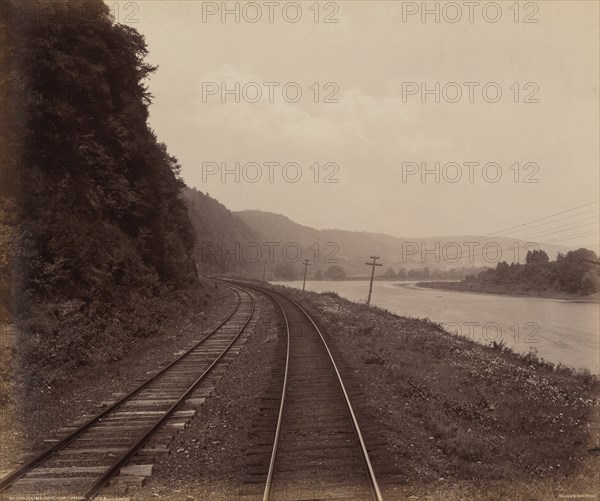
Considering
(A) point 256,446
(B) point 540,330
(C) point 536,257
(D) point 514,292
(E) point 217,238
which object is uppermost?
(E) point 217,238

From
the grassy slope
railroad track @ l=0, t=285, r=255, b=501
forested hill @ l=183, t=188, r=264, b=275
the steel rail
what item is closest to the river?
the grassy slope

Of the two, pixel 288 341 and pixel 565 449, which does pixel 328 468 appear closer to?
pixel 565 449

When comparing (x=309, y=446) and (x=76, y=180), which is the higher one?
(x=76, y=180)

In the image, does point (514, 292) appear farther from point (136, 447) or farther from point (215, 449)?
point (136, 447)

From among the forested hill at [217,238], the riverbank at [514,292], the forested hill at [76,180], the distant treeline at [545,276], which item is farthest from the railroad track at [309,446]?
the riverbank at [514,292]

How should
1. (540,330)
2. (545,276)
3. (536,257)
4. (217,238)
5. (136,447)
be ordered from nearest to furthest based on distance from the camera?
(136,447)
(540,330)
(545,276)
(536,257)
(217,238)

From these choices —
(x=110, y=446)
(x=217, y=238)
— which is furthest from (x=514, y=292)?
(x=217, y=238)

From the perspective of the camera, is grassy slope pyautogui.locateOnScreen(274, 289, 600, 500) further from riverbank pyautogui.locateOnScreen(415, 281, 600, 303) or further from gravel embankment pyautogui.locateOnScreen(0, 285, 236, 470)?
riverbank pyautogui.locateOnScreen(415, 281, 600, 303)
